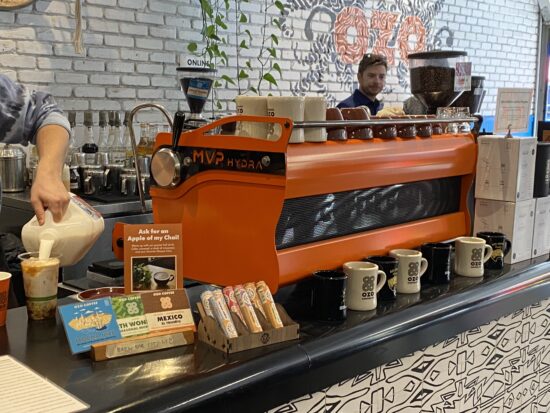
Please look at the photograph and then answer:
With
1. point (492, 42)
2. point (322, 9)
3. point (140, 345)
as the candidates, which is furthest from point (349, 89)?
point (140, 345)

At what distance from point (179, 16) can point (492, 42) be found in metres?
4.45

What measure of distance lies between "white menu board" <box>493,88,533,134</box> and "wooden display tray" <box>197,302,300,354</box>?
1.17 metres

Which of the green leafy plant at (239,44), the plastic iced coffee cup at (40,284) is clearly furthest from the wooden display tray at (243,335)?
the green leafy plant at (239,44)

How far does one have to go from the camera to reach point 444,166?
2.03 m

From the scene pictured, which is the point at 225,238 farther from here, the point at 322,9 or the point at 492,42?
the point at 492,42

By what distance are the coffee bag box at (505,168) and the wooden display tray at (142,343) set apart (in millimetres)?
1170

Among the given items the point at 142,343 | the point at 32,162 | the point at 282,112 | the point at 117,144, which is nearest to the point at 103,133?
the point at 117,144

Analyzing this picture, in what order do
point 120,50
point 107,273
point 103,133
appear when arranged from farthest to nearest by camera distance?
point 120,50 < point 103,133 < point 107,273

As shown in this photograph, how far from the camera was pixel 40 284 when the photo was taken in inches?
56.1

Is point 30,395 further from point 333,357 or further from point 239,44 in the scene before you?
point 239,44

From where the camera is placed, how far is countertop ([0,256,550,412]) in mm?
1124

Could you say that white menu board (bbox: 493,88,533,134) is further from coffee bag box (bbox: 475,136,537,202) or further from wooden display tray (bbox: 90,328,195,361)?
wooden display tray (bbox: 90,328,195,361)

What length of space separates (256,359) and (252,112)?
0.65m

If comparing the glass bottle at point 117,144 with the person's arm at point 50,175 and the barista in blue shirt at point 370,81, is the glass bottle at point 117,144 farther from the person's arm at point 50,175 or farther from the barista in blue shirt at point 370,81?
the person's arm at point 50,175
